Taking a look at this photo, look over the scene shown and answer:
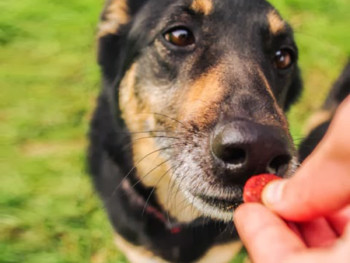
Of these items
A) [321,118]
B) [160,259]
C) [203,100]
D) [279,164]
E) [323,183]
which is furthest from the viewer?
[321,118]

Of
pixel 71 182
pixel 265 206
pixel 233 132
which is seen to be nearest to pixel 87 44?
pixel 71 182

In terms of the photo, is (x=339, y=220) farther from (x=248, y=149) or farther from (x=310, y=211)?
Result: (x=248, y=149)

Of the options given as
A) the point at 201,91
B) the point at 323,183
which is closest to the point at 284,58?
the point at 201,91

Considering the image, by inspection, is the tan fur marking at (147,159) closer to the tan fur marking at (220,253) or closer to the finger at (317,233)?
the tan fur marking at (220,253)

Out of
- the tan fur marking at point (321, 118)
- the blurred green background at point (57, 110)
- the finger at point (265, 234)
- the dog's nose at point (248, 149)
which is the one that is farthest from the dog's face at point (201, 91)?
the tan fur marking at point (321, 118)

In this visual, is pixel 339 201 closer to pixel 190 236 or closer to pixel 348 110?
pixel 348 110
